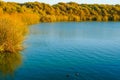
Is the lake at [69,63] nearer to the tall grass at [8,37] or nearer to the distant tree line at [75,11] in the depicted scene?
the tall grass at [8,37]

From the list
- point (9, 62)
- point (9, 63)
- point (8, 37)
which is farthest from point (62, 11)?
point (9, 63)

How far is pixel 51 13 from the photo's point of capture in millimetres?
95625

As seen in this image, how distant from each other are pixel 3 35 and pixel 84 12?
75.5m

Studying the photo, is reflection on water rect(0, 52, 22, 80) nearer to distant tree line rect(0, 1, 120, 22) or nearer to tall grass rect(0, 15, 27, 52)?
tall grass rect(0, 15, 27, 52)

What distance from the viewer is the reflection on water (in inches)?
853

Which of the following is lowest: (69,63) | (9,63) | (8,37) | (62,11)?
(62,11)

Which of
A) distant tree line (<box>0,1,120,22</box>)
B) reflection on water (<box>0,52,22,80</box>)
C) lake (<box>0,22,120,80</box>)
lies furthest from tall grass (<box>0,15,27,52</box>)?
distant tree line (<box>0,1,120,22</box>)

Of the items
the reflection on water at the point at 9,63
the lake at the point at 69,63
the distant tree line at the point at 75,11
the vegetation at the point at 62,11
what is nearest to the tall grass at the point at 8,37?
the reflection on water at the point at 9,63

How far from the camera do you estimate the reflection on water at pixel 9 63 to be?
21.7m

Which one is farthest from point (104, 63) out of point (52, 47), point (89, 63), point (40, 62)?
point (52, 47)

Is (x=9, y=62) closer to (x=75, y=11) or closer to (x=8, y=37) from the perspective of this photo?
(x=8, y=37)

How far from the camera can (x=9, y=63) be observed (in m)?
24.9

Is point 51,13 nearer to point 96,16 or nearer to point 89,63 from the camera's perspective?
point 96,16

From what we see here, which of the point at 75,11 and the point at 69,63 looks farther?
the point at 75,11
